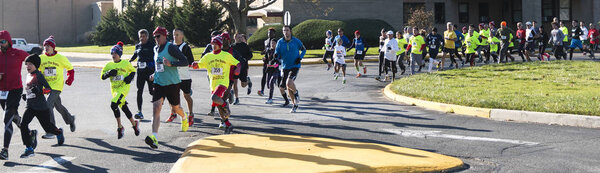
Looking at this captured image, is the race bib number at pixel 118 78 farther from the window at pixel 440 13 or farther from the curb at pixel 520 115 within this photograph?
the window at pixel 440 13

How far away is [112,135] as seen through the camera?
9.81m

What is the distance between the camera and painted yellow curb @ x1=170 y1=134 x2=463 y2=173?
680 cm

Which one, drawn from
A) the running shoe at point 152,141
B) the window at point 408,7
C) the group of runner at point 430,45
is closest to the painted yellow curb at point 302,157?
the running shoe at point 152,141

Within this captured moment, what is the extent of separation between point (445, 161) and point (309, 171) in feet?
5.01

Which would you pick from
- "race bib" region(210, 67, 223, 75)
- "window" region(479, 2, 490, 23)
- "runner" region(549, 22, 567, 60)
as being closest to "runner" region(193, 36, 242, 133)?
"race bib" region(210, 67, 223, 75)

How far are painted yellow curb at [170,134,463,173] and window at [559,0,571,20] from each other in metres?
36.1

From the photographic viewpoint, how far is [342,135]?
30.6ft

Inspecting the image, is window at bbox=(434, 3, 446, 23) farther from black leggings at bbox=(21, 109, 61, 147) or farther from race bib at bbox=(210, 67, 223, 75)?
black leggings at bbox=(21, 109, 61, 147)

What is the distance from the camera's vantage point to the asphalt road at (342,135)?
7352 mm

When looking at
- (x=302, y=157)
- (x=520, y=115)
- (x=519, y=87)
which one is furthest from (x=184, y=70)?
(x=519, y=87)

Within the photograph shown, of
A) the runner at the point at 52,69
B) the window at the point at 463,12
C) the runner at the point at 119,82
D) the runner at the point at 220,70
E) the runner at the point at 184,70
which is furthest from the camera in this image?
the window at the point at 463,12

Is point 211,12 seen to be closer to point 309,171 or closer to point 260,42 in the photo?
point 260,42

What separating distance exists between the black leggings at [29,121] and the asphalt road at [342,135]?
237 millimetres

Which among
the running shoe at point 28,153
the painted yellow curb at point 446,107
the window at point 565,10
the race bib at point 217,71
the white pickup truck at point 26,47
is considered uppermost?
the window at point 565,10
